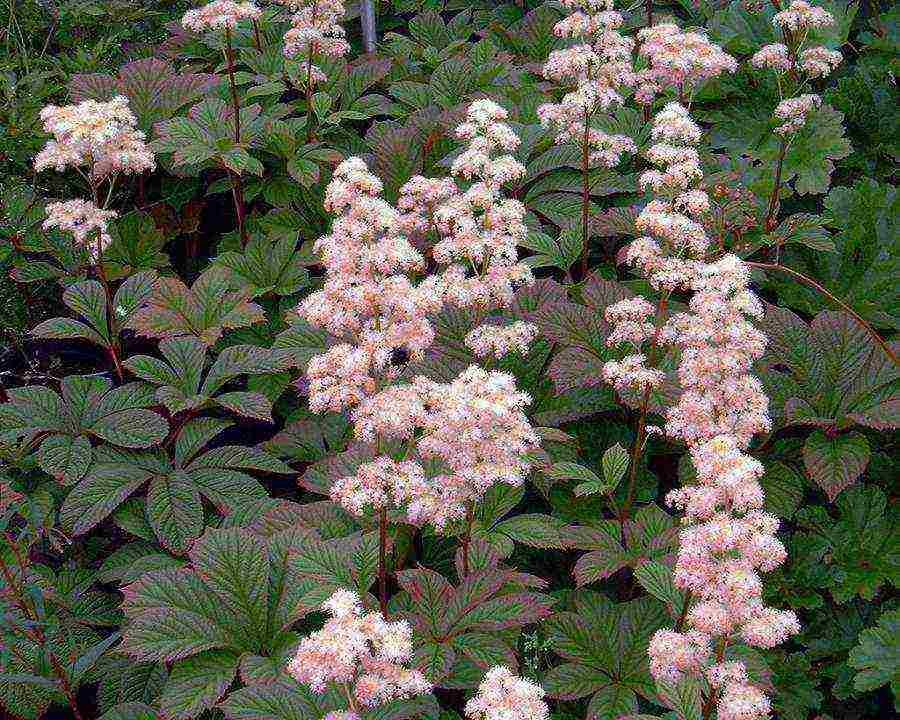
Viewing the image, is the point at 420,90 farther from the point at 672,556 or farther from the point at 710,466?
the point at 710,466

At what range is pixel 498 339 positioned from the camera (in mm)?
3262

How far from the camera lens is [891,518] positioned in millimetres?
3332

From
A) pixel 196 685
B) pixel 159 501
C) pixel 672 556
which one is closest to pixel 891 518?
pixel 672 556

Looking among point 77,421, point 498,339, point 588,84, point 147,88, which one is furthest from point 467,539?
point 147,88

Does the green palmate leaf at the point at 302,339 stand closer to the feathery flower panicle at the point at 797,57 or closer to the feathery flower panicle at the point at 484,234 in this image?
the feathery flower panicle at the point at 484,234

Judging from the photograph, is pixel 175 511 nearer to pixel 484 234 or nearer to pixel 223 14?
pixel 484 234

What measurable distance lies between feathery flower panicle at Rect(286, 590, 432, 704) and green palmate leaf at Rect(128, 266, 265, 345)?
2218 mm

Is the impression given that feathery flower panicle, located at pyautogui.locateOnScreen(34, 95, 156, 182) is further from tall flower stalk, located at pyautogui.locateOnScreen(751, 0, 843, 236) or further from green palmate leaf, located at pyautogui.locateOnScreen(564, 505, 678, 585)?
tall flower stalk, located at pyautogui.locateOnScreen(751, 0, 843, 236)

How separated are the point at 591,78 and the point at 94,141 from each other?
2.24 meters

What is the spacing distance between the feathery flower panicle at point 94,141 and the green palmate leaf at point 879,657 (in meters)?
3.48

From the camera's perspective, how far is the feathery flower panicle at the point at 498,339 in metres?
3.26

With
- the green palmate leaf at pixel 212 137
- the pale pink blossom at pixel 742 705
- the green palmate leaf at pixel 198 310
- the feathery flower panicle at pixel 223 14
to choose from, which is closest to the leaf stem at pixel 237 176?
the green palmate leaf at pixel 212 137

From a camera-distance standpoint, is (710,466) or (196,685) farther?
(196,685)

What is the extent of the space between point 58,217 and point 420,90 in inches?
93.9
